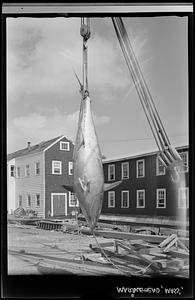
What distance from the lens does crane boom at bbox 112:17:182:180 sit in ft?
6.25

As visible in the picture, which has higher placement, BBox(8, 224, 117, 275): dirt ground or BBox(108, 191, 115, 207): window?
BBox(108, 191, 115, 207): window

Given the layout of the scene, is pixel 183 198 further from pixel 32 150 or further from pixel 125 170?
pixel 32 150

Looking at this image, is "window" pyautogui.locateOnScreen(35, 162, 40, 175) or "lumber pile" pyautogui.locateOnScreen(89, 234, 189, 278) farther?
"window" pyautogui.locateOnScreen(35, 162, 40, 175)

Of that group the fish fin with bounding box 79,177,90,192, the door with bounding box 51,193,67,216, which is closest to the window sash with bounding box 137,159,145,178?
the fish fin with bounding box 79,177,90,192

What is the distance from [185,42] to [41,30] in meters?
0.62

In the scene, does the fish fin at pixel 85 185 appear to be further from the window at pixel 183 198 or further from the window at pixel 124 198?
the window at pixel 183 198

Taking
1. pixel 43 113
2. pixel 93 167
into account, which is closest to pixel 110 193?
pixel 93 167

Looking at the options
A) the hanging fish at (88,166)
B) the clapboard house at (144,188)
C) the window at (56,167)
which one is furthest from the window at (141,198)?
the window at (56,167)

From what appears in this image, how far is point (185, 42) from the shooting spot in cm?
190

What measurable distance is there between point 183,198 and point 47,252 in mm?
633

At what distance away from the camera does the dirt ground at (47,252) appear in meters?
1.93

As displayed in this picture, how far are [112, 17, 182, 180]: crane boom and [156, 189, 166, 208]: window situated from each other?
11cm

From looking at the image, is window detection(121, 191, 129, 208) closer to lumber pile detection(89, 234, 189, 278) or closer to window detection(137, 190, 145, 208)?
window detection(137, 190, 145, 208)

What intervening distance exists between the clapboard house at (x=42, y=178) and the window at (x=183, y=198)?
44 centimetres
